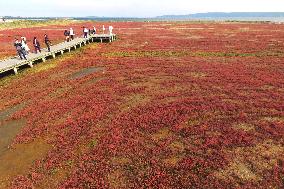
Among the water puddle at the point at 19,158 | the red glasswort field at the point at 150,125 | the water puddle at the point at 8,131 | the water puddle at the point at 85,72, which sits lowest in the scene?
the water puddle at the point at 19,158

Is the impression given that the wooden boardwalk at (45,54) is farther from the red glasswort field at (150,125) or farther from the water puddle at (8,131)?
the water puddle at (8,131)

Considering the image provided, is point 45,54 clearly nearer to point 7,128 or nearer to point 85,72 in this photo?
point 85,72

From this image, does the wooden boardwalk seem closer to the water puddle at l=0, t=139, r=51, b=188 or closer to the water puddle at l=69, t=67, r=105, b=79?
the water puddle at l=69, t=67, r=105, b=79

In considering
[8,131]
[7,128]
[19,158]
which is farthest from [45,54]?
[19,158]

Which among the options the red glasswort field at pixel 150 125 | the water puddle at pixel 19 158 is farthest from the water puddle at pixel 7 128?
the water puddle at pixel 19 158

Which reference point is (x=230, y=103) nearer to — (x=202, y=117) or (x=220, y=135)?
(x=202, y=117)

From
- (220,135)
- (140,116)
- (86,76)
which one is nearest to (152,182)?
(220,135)

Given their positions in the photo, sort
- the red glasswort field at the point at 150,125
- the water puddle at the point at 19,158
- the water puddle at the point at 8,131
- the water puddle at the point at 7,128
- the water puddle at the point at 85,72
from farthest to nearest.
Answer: the water puddle at the point at 85,72, the water puddle at the point at 7,128, the water puddle at the point at 8,131, the water puddle at the point at 19,158, the red glasswort field at the point at 150,125

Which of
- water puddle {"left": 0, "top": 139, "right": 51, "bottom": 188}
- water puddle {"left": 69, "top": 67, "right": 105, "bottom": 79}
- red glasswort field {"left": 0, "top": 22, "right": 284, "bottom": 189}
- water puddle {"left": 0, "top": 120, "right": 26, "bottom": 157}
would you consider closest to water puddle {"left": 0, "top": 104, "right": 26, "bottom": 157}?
water puddle {"left": 0, "top": 120, "right": 26, "bottom": 157}
